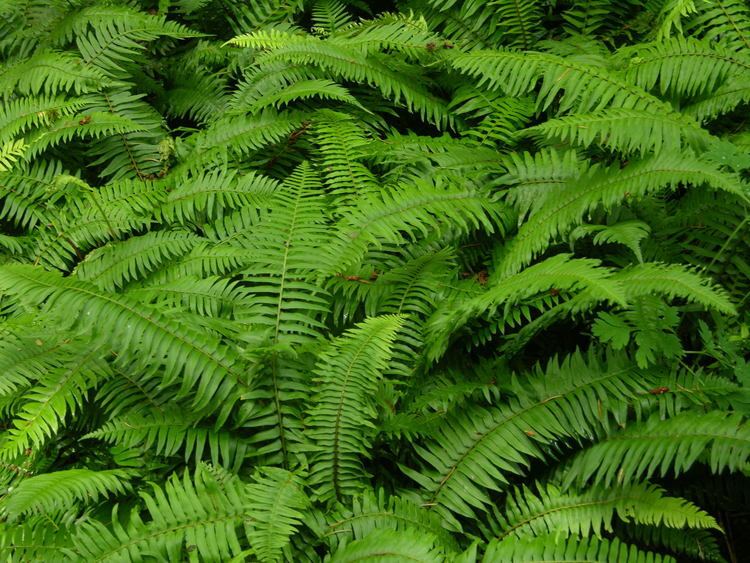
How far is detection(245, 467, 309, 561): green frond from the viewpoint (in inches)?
83.0

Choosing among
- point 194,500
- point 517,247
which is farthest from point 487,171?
point 194,500

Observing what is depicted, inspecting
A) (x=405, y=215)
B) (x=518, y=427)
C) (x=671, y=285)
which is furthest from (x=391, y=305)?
(x=671, y=285)

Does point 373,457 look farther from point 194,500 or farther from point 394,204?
point 394,204

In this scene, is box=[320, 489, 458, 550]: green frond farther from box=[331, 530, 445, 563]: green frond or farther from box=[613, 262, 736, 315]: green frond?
box=[613, 262, 736, 315]: green frond

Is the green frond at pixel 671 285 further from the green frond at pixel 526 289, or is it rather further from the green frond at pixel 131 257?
the green frond at pixel 131 257

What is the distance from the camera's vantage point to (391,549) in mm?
2113

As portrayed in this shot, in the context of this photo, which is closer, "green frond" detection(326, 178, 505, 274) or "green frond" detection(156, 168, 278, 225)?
"green frond" detection(326, 178, 505, 274)

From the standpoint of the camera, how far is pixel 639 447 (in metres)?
2.37

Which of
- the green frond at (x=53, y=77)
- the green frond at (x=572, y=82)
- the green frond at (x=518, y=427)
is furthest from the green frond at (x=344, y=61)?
the green frond at (x=518, y=427)

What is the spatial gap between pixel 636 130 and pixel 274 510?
206 cm

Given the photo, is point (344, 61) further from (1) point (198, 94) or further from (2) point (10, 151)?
(2) point (10, 151)

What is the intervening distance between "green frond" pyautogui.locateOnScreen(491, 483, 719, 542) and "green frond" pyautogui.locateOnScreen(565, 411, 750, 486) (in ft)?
0.17

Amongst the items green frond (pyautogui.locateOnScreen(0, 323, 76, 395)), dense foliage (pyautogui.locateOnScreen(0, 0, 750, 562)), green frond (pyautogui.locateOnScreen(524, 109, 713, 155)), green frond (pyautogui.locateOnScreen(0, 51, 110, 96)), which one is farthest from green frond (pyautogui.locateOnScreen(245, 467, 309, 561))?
green frond (pyautogui.locateOnScreen(0, 51, 110, 96))

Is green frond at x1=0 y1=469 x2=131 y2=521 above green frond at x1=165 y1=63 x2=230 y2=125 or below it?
below
